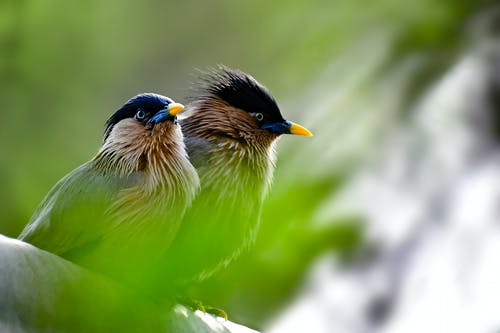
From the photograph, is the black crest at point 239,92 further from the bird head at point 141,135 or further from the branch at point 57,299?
the branch at point 57,299

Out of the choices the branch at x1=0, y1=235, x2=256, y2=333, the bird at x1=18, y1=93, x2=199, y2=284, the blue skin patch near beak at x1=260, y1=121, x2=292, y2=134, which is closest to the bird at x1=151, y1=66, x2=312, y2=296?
the blue skin patch near beak at x1=260, y1=121, x2=292, y2=134

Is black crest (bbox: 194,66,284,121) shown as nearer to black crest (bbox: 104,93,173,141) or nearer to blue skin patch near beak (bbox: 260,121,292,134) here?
blue skin patch near beak (bbox: 260,121,292,134)

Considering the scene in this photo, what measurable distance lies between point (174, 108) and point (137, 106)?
20cm

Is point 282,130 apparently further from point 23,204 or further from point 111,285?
point 111,285

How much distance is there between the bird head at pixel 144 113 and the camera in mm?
3744

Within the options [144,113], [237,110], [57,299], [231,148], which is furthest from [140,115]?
[57,299]

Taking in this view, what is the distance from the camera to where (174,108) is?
3.65 meters

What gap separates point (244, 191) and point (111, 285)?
246 centimetres

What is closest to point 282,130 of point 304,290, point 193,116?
point 193,116

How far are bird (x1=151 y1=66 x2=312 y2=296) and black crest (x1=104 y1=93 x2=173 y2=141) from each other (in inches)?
13.6

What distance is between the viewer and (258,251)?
1.74 metres

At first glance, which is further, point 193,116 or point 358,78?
point 193,116

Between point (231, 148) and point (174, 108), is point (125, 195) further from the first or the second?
point (231, 148)

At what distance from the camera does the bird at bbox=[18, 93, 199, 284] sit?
3.09 meters
